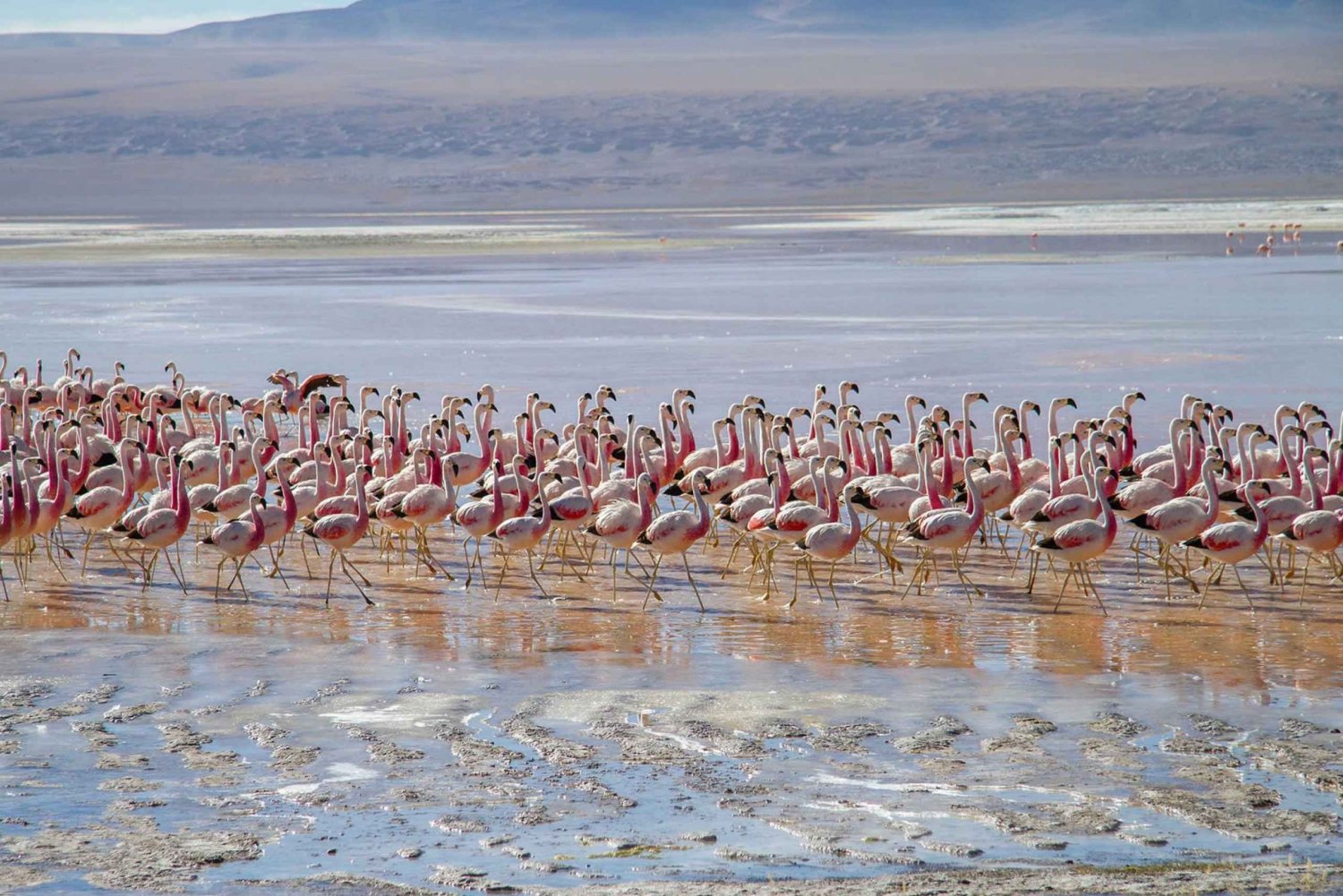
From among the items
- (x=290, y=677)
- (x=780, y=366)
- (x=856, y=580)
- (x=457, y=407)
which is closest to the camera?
(x=290, y=677)

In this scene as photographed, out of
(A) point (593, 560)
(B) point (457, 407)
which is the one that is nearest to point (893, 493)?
(A) point (593, 560)

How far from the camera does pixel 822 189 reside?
3049 inches


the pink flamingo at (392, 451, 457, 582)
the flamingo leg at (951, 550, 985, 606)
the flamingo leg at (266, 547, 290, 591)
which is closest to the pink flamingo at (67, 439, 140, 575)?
the flamingo leg at (266, 547, 290, 591)

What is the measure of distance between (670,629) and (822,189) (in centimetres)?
6984

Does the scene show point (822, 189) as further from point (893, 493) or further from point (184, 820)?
point (184, 820)

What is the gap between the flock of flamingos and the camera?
9734 mm

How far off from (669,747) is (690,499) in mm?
5446

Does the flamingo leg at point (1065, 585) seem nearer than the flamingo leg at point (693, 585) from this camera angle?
Yes

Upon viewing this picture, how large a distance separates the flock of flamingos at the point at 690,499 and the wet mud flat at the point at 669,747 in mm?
456

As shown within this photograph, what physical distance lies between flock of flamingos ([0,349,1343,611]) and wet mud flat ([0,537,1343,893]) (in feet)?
1.49

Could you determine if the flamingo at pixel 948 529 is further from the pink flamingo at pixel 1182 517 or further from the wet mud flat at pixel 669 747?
the pink flamingo at pixel 1182 517

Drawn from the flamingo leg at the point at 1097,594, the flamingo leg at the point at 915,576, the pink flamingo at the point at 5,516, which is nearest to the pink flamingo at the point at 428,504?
the pink flamingo at the point at 5,516

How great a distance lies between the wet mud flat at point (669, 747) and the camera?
5527 mm

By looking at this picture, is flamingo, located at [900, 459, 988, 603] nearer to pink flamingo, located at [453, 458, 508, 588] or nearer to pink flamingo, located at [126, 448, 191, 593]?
pink flamingo, located at [453, 458, 508, 588]
